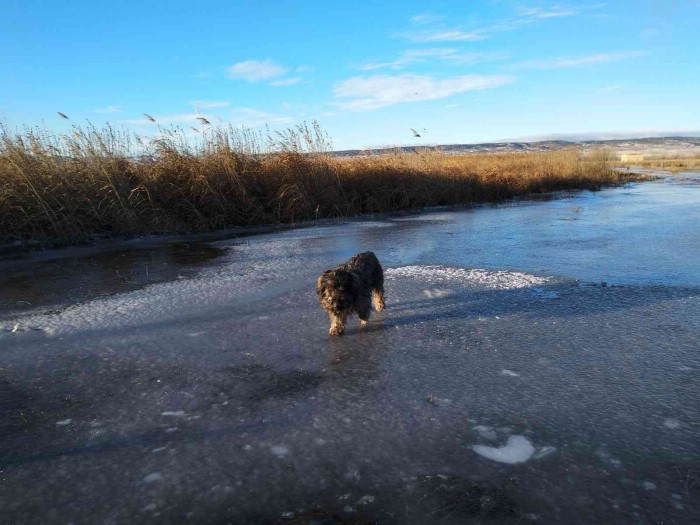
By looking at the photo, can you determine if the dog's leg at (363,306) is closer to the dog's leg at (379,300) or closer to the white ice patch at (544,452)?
the dog's leg at (379,300)

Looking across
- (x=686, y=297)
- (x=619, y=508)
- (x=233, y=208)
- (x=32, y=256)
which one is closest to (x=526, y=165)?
(x=233, y=208)

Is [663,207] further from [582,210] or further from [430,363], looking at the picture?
[430,363]

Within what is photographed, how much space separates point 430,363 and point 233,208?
9720mm

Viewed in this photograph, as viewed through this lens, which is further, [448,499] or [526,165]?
[526,165]

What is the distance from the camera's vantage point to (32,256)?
850 cm

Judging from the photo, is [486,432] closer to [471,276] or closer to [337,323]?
[337,323]

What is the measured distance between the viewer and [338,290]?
12.9ft

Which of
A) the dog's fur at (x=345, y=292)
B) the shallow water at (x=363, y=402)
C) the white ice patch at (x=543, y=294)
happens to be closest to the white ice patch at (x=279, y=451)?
the shallow water at (x=363, y=402)

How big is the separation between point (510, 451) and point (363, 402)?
88 centimetres

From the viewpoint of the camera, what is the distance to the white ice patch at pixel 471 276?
546cm

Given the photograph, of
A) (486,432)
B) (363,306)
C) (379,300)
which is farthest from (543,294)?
(486,432)

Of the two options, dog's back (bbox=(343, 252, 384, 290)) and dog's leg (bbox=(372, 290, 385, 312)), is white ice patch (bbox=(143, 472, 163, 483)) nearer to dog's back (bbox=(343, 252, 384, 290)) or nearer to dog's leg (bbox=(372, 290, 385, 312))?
dog's back (bbox=(343, 252, 384, 290))

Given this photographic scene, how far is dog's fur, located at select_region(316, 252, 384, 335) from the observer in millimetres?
3959

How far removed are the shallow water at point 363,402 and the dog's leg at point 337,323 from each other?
8cm
